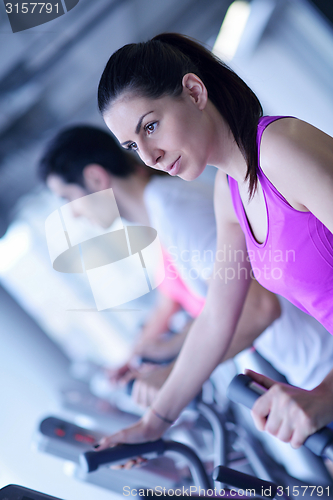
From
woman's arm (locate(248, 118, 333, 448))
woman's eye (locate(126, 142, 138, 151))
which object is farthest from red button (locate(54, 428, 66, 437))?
woman's eye (locate(126, 142, 138, 151))

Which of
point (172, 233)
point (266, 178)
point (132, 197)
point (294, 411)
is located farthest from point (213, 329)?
point (132, 197)

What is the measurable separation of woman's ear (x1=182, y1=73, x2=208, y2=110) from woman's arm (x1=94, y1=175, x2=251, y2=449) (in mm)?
210

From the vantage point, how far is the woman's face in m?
0.70

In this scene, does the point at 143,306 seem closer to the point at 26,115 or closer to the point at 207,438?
the point at 207,438

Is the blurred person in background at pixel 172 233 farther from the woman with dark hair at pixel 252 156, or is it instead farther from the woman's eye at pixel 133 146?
the woman's eye at pixel 133 146

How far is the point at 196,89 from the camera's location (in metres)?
0.74

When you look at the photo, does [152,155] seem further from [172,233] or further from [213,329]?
[172,233]

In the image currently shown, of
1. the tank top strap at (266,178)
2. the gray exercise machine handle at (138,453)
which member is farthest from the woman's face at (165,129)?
the gray exercise machine handle at (138,453)

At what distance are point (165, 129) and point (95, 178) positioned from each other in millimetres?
784

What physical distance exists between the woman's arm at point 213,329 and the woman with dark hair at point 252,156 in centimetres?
7

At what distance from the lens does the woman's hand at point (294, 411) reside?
2.14ft

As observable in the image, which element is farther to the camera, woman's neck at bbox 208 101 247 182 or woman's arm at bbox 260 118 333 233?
woman's neck at bbox 208 101 247 182

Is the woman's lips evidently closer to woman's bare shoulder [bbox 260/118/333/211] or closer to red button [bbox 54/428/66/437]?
woman's bare shoulder [bbox 260/118/333/211]

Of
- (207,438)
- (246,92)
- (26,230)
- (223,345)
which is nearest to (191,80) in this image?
(246,92)
